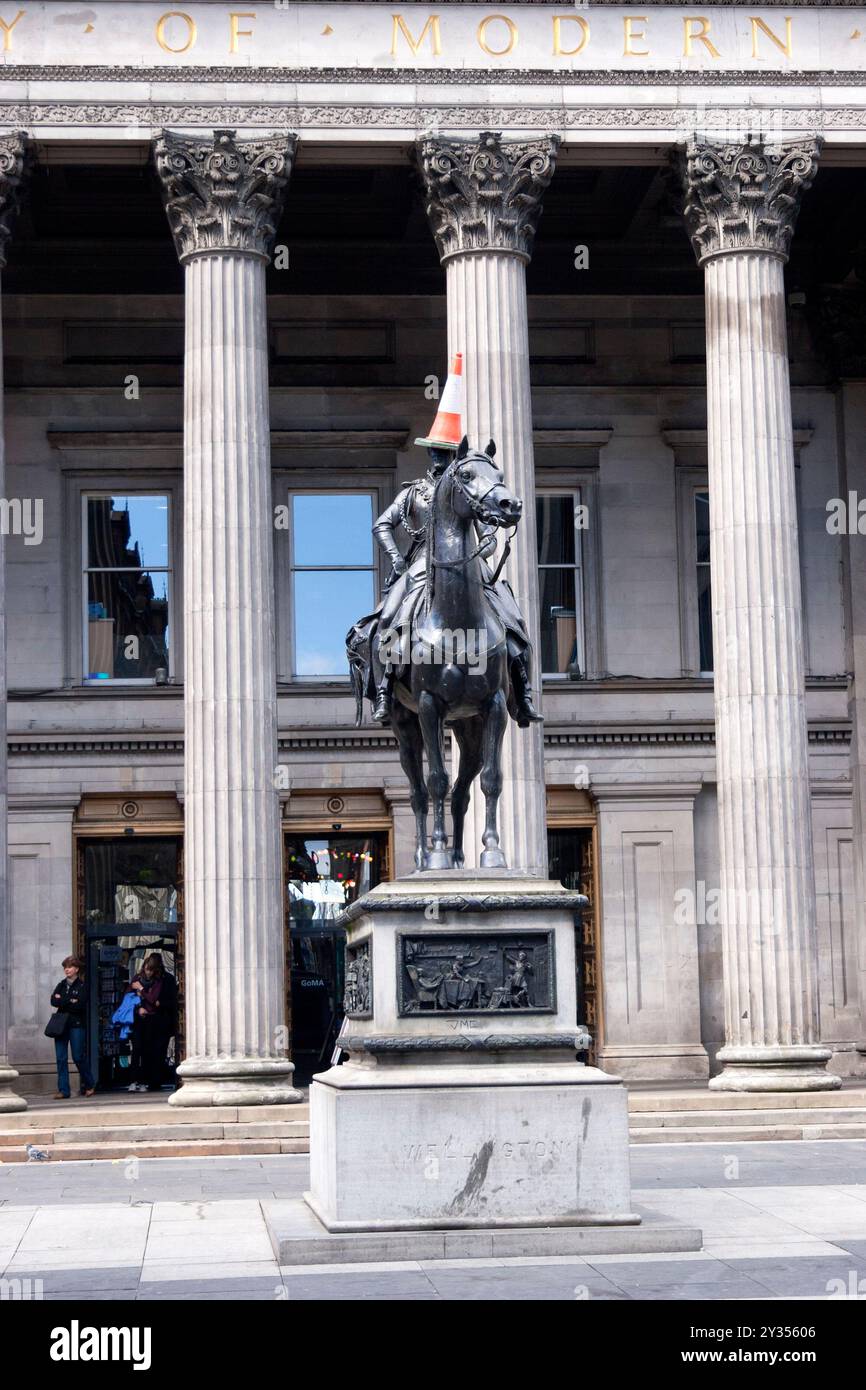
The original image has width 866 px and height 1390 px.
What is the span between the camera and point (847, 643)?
35750 mm

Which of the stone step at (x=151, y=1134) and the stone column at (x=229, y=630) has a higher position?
the stone column at (x=229, y=630)

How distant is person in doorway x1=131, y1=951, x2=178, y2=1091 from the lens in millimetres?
31234

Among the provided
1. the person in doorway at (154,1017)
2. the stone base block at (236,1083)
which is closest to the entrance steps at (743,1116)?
the stone base block at (236,1083)

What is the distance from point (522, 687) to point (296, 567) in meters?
19.5

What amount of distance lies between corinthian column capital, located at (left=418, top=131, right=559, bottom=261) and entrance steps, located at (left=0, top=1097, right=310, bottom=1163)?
11.6 metres

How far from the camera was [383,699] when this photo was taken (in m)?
16.2

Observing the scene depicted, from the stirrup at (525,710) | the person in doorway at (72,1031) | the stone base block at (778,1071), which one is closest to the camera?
the stirrup at (525,710)

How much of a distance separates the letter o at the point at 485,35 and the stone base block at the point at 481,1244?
1911cm

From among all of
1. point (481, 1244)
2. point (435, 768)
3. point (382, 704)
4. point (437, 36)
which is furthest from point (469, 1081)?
point (437, 36)

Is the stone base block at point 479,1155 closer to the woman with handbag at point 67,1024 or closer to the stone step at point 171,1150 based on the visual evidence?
the stone step at point 171,1150

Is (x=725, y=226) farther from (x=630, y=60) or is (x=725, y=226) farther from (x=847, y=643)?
(x=847, y=643)

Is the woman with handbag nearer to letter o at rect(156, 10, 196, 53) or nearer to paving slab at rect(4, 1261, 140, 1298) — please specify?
letter o at rect(156, 10, 196, 53)

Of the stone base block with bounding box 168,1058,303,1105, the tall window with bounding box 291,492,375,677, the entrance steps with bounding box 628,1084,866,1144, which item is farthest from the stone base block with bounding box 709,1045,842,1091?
the tall window with bounding box 291,492,375,677

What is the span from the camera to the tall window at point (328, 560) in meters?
35.5
